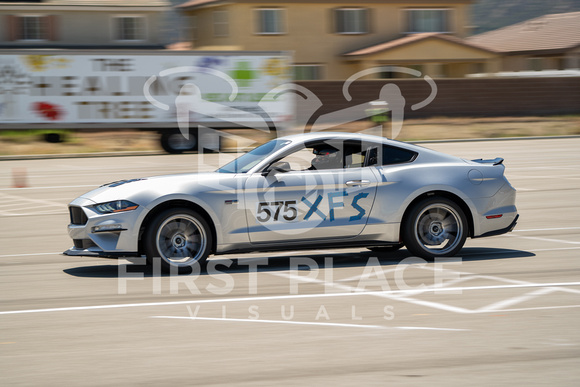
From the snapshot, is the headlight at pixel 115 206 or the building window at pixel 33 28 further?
the building window at pixel 33 28

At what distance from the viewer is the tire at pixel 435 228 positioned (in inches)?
369

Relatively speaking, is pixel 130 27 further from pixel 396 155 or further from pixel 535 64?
pixel 396 155

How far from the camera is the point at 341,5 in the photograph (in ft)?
153

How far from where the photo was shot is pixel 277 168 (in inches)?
355

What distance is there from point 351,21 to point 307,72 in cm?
373

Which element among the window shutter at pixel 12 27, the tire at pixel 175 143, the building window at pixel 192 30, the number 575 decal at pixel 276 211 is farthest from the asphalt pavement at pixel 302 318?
the building window at pixel 192 30

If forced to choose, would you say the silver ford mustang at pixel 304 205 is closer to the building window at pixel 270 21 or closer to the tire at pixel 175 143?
the tire at pixel 175 143

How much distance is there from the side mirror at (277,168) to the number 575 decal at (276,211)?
1.09 feet

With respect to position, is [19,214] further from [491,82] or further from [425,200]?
[491,82]

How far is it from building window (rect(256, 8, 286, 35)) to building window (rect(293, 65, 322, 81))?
2282mm

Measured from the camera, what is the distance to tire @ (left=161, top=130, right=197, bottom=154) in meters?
30.0

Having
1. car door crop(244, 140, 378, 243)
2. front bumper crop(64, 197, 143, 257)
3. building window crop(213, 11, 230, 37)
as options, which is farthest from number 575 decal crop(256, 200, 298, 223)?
building window crop(213, 11, 230, 37)

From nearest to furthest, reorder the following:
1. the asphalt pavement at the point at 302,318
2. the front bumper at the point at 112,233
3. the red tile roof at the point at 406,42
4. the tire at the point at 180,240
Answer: the asphalt pavement at the point at 302,318
the front bumper at the point at 112,233
the tire at the point at 180,240
the red tile roof at the point at 406,42

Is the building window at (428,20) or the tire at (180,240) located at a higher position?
the building window at (428,20)
